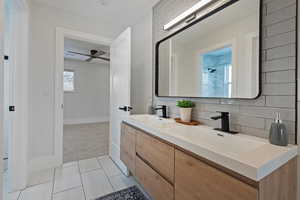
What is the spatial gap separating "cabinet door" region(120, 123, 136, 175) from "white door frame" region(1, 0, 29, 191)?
1.13m

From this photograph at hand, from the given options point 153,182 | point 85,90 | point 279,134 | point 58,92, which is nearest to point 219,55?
point 279,134

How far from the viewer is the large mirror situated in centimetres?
108

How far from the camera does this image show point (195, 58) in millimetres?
1537

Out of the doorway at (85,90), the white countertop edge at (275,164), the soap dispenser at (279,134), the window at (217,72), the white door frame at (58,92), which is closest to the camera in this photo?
the white countertop edge at (275,164)

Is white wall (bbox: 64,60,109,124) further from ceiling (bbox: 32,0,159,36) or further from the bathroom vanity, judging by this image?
the bathroom vanity

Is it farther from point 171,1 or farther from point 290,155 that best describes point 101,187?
point 171,1

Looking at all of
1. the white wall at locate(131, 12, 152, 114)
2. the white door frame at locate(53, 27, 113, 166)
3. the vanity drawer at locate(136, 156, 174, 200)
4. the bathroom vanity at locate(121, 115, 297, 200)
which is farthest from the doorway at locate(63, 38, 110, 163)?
the bathroom vanity at locate(121, 115, 297, 200)

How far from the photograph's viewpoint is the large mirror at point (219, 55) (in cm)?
108

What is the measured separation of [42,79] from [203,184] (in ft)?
8.01

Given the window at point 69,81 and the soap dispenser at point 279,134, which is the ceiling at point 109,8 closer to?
the soap dispenser at point 279,134

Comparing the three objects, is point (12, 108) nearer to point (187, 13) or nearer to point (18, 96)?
point (18, 96)

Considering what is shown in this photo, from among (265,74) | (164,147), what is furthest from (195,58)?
(164,147)

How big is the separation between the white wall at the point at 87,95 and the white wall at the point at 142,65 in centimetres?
345

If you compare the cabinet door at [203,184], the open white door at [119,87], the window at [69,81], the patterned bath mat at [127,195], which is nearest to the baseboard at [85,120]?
the window at [69,81]
